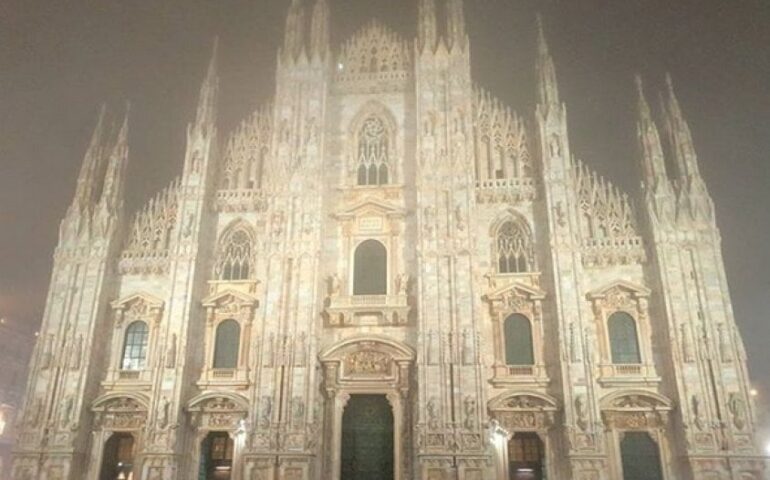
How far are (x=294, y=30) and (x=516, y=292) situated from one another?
17.5m

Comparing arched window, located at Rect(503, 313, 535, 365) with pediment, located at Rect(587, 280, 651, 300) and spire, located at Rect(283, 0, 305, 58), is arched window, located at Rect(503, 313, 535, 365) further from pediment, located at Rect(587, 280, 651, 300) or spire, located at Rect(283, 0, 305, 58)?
spire, located at Rect(283, 0, 305, 58)

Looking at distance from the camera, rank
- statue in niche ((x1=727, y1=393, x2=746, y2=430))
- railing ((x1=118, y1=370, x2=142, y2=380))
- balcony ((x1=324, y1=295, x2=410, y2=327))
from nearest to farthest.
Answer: statue in niche ((x1=727, y1=393, x2=746, y2=430)) < balcony ((x1=324, y1=295, x2=410, y2=327)) < railing ((x1=118, y1=370, x2=142, y2=380))

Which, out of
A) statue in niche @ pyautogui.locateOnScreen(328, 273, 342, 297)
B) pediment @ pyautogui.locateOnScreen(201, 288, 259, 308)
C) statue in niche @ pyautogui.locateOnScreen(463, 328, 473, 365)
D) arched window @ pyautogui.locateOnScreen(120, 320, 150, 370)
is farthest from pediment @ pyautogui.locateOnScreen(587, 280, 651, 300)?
arched window @ pyautogui.locateOnScreen(120, 320, 150, 370)

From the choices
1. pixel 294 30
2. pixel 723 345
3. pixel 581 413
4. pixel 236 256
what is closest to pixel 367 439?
pixel 581 413

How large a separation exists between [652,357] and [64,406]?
24393 mm

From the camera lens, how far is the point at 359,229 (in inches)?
1090

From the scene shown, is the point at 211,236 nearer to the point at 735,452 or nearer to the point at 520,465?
the point at 520,465

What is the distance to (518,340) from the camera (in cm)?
2527

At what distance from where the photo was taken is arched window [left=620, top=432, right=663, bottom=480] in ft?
75.3

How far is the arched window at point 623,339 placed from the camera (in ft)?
80.3

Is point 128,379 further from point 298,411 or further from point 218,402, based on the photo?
point 298,411

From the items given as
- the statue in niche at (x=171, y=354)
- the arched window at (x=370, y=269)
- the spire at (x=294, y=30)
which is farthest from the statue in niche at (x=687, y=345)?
the spire at (x=294, y=30)

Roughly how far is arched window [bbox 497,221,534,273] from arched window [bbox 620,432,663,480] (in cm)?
791

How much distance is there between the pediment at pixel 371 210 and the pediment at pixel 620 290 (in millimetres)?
9108
